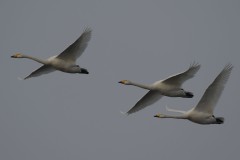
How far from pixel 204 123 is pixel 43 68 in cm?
924

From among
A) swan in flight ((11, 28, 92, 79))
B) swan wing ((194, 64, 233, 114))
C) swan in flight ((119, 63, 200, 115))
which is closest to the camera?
swan wing ((194, 64, 233, 114))

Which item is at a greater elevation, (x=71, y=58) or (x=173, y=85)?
(x=173, y=85)

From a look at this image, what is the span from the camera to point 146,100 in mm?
46188

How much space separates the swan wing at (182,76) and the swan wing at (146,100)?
1.69 meters

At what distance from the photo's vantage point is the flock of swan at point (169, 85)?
42.1 metres

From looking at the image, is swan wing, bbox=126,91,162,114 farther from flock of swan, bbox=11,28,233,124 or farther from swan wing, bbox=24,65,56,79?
swan wing, bbox=24,65,56,79

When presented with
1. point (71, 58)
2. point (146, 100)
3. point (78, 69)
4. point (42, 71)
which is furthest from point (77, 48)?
point (146, 100)

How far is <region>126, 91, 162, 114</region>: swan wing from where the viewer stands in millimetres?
45906

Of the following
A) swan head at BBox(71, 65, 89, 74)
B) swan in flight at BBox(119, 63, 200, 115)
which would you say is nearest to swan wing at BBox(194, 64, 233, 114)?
swan in flight at BBox(119, 63, 200, 115)

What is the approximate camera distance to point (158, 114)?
44.9 m

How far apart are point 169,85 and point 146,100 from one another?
91.9 inches

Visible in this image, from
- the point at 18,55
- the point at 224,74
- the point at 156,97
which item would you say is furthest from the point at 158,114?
the point at 18,55

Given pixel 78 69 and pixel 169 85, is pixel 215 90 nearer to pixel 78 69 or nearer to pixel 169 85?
pixel 169 85

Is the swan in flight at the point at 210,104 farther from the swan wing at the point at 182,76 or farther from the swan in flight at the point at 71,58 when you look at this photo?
the swan in flight at the point at 71,58
